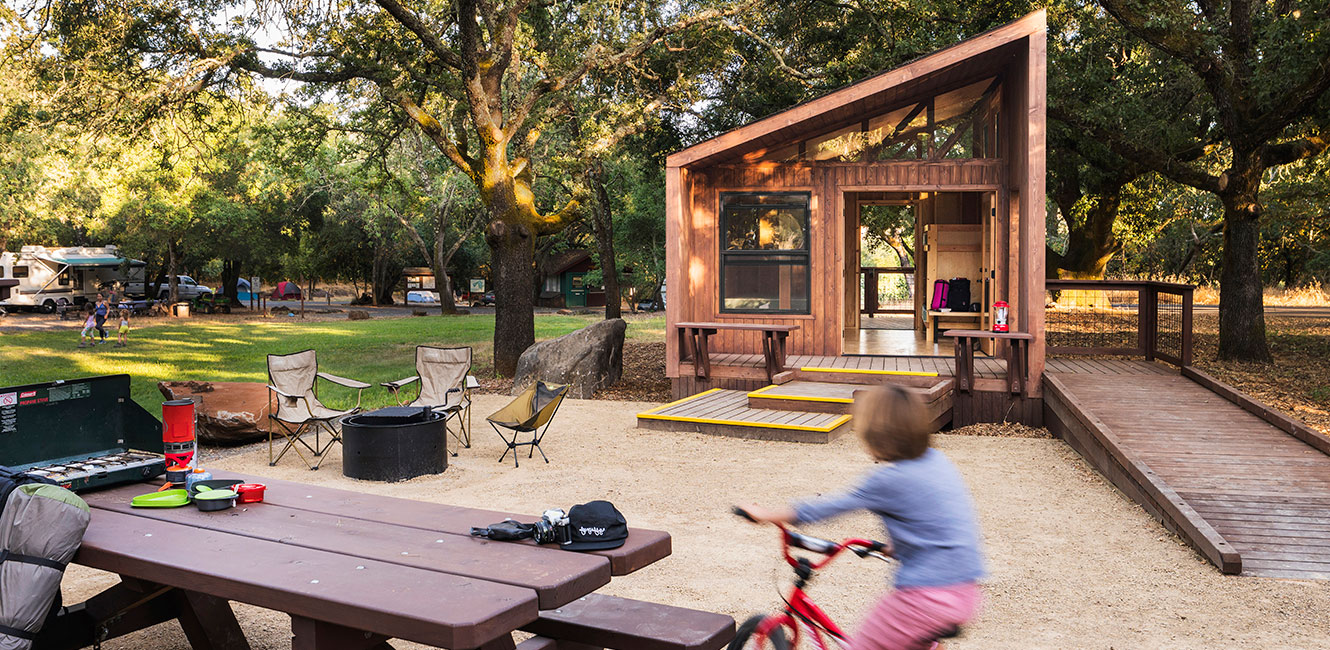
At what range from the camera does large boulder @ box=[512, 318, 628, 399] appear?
11.8 metres

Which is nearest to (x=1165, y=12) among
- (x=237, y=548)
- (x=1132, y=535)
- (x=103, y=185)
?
(x=1132, y=535)

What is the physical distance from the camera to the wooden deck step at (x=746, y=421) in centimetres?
862

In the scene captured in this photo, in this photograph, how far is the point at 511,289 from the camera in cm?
1370

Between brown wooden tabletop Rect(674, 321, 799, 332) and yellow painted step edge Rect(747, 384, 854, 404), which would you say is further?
brown wooden tabletop Rect(674, 321, 799, 332)

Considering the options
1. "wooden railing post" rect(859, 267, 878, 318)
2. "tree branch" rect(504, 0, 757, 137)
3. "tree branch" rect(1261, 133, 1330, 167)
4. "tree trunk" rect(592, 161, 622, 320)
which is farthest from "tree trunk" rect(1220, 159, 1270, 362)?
"tree trunk" rect(592, 161, 622, 320)

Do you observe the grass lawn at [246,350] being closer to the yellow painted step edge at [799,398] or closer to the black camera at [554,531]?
the yellow painted step edge at [799,398]

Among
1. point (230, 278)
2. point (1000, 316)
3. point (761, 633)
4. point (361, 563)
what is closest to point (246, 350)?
point (1000, 316)

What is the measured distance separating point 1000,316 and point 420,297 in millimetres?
34404

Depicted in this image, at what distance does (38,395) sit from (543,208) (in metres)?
33.6

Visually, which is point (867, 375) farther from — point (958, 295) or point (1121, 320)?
point (1121, 320)

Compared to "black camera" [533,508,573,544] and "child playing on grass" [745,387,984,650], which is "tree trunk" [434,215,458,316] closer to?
"black camera" [533,508,573,544]

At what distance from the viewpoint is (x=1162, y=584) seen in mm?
4723

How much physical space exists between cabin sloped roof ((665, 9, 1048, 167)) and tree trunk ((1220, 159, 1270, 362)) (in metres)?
4.46

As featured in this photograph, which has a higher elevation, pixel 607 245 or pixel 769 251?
pixel 607 245
